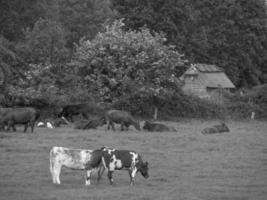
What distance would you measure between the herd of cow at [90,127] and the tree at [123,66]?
4693mm

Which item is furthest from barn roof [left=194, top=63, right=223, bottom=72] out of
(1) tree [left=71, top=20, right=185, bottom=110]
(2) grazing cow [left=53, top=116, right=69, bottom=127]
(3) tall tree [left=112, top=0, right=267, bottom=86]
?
(2) grazing cow [left=53, top=116, right=69, bottom=127]

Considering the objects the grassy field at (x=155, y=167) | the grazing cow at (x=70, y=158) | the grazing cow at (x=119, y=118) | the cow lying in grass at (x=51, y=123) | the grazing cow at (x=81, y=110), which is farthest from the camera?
the grazing cow at (x=81, y=110)

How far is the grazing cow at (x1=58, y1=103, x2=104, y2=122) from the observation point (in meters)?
48.1

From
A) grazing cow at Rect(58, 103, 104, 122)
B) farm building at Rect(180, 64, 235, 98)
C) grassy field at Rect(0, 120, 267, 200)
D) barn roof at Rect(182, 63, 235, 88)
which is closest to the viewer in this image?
grassy field at Rect(0, 120, 267, 200)

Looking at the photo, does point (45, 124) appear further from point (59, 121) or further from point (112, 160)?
point (112, 160)

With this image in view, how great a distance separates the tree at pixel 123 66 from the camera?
2100 inches

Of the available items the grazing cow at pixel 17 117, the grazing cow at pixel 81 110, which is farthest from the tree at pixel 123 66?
the grazing cow at pixel 17 117

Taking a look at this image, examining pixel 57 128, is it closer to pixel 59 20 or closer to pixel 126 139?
pixel 126 139

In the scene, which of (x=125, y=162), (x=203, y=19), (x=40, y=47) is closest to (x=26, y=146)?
(x=125, y=162)

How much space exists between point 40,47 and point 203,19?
38.9m

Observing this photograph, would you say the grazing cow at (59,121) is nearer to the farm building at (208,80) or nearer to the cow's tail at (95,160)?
the cow's tail at (95,160)

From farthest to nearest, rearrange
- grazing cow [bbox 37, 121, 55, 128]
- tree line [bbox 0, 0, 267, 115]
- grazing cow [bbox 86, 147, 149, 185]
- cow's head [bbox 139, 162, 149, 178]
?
tree line [bbox 0, 0, 267, 115] < grazing cow [bbox 37, 121, 55, 128] < cow's head [bbox 139, 162, 149, 178] < grazing cow [bbox 86, 147, 149, 185]

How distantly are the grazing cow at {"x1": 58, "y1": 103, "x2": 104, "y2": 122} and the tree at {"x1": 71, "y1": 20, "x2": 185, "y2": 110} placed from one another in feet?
12.8

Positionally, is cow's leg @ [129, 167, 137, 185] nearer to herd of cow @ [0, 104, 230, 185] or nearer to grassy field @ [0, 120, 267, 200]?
herd of cow @ [0, 104, 230, 185]
